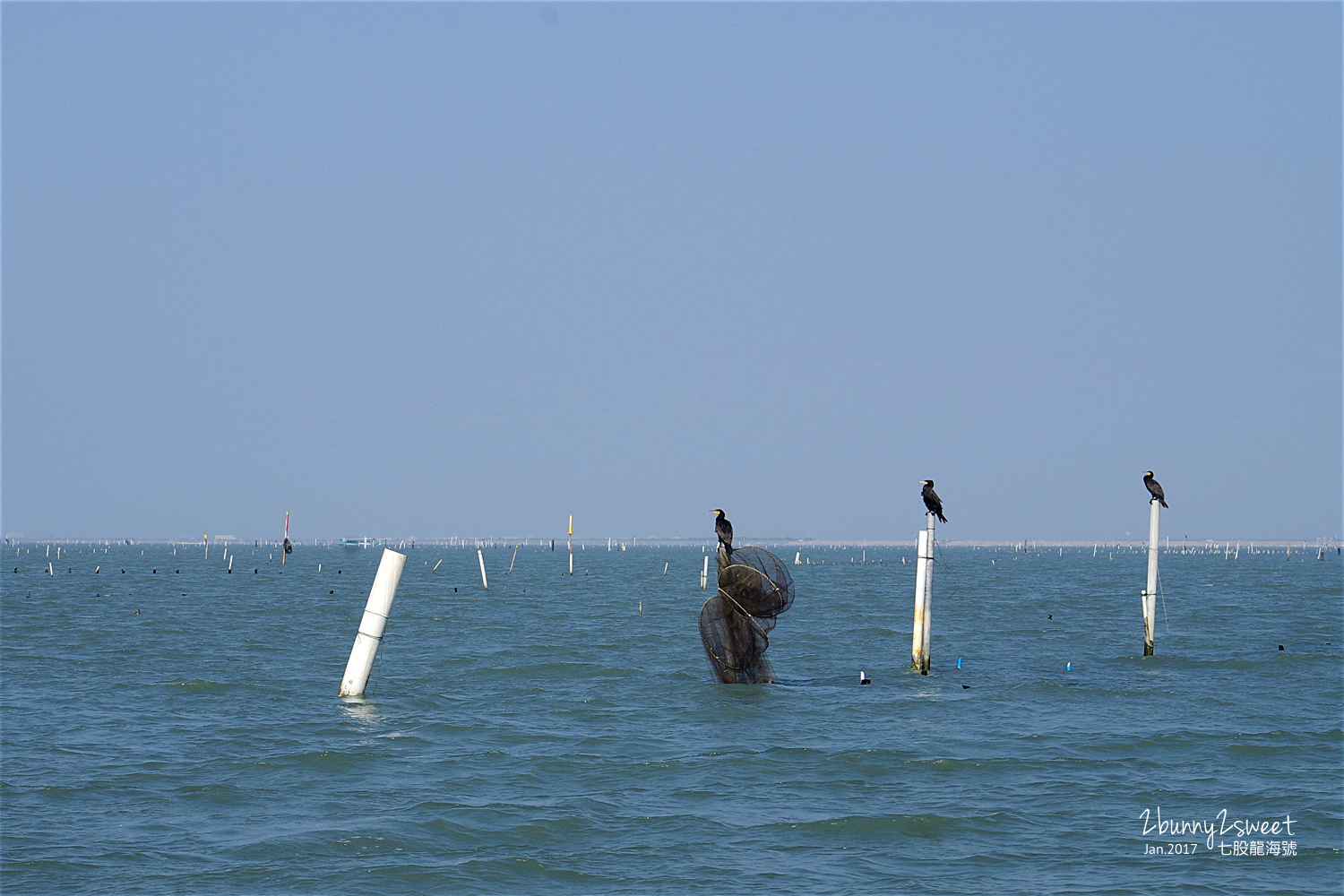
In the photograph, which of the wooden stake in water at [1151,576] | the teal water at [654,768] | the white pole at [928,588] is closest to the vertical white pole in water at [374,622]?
the teal water at [654,768]

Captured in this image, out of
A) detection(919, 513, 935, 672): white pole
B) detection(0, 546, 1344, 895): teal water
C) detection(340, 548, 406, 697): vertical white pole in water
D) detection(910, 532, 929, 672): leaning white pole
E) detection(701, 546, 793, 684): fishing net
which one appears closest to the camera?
detection(0, 546, 1344, 895): teal water

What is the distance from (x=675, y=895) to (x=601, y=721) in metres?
9.47

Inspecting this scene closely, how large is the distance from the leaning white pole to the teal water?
76 centimetres

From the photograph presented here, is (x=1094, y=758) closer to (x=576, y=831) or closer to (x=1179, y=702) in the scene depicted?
(x=1179, y=702)

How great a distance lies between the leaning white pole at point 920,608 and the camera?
24797mm

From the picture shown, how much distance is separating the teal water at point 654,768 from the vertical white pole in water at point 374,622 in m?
0.63

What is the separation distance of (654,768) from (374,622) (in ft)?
21.2

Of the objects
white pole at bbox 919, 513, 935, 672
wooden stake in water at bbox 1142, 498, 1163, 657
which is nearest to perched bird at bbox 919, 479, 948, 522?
white pole at bbox 919, 513, 935, 672

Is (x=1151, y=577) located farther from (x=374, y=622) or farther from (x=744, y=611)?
Result: (x=374, y=622)

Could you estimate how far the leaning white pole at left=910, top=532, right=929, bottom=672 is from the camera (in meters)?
24.8

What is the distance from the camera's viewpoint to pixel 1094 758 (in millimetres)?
17906

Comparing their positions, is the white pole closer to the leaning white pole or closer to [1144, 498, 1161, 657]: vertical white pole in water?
the leaning white pole

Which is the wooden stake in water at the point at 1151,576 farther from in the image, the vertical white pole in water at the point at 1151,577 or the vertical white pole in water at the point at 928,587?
the vertical white pole in water at the point at 928,587

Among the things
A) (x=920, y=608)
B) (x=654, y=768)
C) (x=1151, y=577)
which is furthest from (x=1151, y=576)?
(x=654, y=768)
